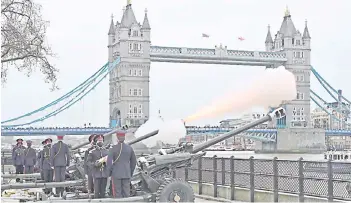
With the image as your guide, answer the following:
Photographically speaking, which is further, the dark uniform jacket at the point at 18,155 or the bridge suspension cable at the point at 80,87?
the bridge suspension cable at the point at 80,87

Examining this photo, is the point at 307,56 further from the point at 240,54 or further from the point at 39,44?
the point at 39,44

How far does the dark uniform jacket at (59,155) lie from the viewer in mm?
12617

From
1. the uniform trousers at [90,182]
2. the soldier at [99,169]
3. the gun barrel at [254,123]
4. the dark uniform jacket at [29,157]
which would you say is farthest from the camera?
the dark uniform jacket at [29,157]

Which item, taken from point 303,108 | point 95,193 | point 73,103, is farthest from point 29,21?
point 303,108

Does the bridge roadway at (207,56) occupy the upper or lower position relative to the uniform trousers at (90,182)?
upper

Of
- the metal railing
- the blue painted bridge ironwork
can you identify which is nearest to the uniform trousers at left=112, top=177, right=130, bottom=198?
the metal railing

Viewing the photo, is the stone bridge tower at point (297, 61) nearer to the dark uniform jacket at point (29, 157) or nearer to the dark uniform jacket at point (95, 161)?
the dark uniform jacket at point (29, 157)

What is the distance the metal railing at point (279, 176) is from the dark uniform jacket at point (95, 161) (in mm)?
→ 2512

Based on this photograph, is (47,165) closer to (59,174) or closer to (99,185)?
(59,174)

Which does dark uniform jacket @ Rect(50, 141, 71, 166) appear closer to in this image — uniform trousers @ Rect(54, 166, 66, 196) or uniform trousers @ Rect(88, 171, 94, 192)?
uniform trousers @ Rect(54, 166, 66, 196)

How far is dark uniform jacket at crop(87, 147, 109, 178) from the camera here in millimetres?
10852

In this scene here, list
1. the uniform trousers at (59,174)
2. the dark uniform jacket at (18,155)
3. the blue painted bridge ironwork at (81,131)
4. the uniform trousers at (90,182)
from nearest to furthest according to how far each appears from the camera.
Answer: the uniform trousers at (90,182)
the uniform trousers at (59,174)
the dark uniform jacket at (18,155)
the blue painted bridge ironwork at (81,131)

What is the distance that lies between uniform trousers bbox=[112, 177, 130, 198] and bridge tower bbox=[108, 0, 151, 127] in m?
72.0

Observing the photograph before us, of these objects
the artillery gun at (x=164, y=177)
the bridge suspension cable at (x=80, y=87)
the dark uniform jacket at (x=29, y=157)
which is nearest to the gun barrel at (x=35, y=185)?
the artillery gun at (x=164, y=177)
